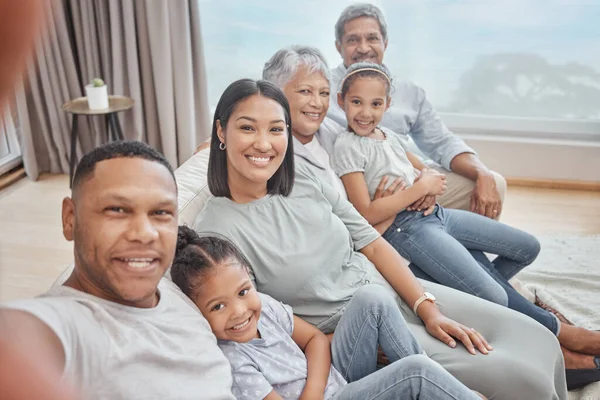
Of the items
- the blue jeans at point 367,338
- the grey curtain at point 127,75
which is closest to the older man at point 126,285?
the blue jeans at point 367,338

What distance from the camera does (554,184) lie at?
3.42 metres

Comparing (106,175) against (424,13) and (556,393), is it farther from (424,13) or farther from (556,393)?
(424,13)

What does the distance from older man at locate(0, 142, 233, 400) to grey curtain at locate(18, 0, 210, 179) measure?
2461 millimetres

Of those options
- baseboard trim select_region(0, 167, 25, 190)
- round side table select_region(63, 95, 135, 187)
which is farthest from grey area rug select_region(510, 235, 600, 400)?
baseboard trim select_region(0, 167, 25, 190)

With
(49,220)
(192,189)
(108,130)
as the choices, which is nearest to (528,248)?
(192,189)

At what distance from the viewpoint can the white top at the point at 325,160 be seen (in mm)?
1883

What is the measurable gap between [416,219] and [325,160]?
1.22 ft

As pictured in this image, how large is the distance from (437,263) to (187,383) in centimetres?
113

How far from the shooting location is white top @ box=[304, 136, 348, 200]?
1.88 meters

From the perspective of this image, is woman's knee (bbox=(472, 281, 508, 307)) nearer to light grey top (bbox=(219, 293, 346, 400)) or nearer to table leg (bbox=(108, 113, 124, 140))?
light grey top (bbox=(219, 293, 346, 400))

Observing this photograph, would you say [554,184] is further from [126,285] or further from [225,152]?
[126,285]

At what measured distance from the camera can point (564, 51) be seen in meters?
3.33

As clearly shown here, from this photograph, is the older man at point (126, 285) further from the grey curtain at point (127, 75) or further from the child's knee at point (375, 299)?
the grey curtain at point (127, 75)

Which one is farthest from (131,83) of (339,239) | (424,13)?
(339,239)
